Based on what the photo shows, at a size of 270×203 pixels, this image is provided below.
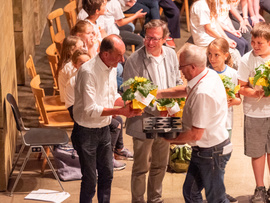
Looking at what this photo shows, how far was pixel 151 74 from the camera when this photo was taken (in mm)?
5281

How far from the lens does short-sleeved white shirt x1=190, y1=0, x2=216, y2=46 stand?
7902 mm

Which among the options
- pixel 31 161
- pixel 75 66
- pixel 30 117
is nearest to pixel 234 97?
pixel 75 66

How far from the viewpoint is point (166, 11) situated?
398 inches

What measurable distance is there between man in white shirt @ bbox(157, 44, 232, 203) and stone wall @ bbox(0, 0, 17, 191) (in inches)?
86.1

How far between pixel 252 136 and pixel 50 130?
2.29 metres

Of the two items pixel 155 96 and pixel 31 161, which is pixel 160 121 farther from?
pixel 31 161

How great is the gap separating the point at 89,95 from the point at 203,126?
3.47ft

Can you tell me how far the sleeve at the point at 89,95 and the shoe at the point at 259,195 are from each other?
81.6 inches

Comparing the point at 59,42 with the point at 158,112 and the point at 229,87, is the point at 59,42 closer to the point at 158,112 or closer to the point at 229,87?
the point at 158,112

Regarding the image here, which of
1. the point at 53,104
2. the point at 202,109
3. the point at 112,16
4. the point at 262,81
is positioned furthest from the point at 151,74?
the point at 112,16

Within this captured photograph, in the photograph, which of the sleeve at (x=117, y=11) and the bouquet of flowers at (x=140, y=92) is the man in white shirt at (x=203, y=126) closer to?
the bouquet of flowers at (x=140, y=92)

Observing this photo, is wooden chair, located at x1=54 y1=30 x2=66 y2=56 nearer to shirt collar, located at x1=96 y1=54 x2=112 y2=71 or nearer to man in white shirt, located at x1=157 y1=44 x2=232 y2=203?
shirt collar, located at x1=96 y1=54 x2=112 y2=71

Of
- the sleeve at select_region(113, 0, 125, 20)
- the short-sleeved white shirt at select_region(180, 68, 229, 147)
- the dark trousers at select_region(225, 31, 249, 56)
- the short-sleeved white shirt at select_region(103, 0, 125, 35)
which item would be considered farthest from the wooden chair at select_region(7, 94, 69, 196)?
the dark trousers at select_region(225, 31, 249, 56)

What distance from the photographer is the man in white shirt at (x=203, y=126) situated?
4512mm
